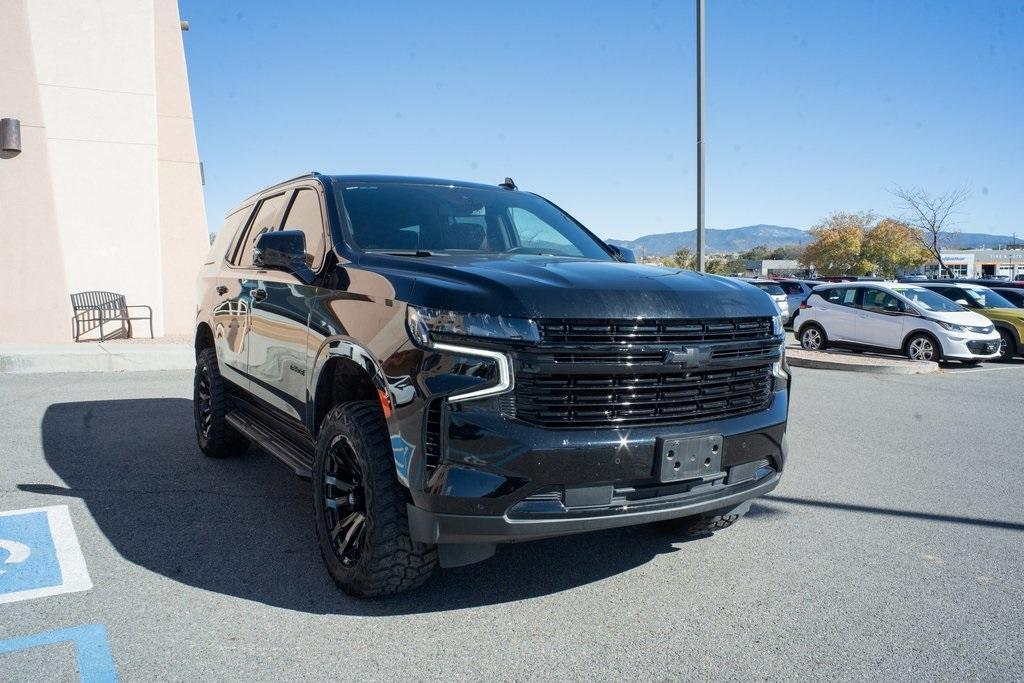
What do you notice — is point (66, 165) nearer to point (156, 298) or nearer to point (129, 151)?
point (129, 151)

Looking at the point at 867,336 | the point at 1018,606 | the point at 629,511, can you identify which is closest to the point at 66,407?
the point at 629,511

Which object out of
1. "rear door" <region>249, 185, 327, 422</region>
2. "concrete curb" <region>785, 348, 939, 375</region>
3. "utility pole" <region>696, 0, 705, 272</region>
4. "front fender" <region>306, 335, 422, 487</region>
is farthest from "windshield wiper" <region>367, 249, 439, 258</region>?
"concrete curb" <region>785, 348, 939, 375</region>

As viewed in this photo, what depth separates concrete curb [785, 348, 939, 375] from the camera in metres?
13.3

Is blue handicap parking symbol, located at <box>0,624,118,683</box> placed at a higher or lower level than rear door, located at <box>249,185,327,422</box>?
lower

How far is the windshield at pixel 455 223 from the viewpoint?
170 inches

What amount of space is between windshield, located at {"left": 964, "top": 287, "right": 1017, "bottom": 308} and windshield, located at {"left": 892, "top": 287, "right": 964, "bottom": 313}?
1672 mm

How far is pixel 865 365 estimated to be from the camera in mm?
13297

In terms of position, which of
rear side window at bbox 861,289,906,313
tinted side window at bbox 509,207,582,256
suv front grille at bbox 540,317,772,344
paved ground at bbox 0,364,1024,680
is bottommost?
paved ground at bbox 0,364,1024,680

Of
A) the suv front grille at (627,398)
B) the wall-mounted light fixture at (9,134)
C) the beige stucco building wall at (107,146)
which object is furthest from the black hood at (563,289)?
the beige stucco building wall at (107,146)

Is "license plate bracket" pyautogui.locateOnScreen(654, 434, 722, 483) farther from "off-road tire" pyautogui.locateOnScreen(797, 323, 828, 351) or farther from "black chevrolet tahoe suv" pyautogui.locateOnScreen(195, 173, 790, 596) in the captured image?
"off-road tire" pyautogui.locateOnScreen(797, 323, 828, 351)

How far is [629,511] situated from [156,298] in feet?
53.3

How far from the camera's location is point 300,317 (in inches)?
165

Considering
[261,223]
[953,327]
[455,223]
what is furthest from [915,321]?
[261,223]

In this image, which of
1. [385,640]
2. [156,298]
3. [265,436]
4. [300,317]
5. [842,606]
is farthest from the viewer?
[156,298]
